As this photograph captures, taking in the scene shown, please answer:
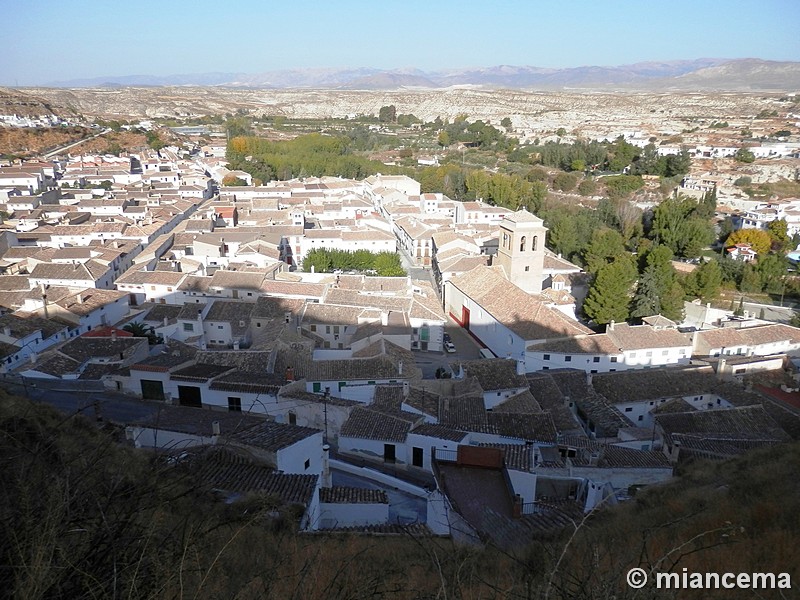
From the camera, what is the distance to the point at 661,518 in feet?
20.6

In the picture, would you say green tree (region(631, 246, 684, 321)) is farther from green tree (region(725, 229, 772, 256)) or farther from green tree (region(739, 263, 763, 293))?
green tree (region(725, 229, 772, 256))

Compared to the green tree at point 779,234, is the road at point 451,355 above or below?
below

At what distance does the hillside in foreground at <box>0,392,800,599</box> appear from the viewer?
2.97 meters

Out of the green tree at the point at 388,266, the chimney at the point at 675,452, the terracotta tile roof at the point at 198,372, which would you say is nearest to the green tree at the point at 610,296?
the green tree at the point at 388,266

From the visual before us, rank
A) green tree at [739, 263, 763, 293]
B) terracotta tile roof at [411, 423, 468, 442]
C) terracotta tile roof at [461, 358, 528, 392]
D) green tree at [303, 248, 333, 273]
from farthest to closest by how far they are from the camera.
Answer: green tree at [739, 263, 763, 293] → green tree at [303, 248, 333, 273] → terracotta tile roof at [461, 358, 528, 392] → terracotta tile roof at [411, 423, 468, 442]

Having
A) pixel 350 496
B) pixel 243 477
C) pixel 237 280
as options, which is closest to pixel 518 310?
pixel 237 280

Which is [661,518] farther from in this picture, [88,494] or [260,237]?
[260,237]

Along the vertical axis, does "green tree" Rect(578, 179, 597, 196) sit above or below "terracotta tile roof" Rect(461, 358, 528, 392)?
above

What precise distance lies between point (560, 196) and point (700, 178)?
41.4 ft

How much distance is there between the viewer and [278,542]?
5.58 m

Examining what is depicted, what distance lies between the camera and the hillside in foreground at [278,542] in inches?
117

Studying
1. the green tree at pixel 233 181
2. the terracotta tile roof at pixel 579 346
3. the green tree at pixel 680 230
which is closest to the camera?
the terracotta tile roof at pixel 579 346

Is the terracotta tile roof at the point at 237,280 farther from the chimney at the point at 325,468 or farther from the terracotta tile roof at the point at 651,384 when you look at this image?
the terracotta tile roof at the point at 651,384

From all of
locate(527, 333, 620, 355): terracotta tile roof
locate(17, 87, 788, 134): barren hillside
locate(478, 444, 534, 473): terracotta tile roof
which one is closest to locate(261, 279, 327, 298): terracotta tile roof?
locate(527, 333, 620, 355): terracotta tile roof
